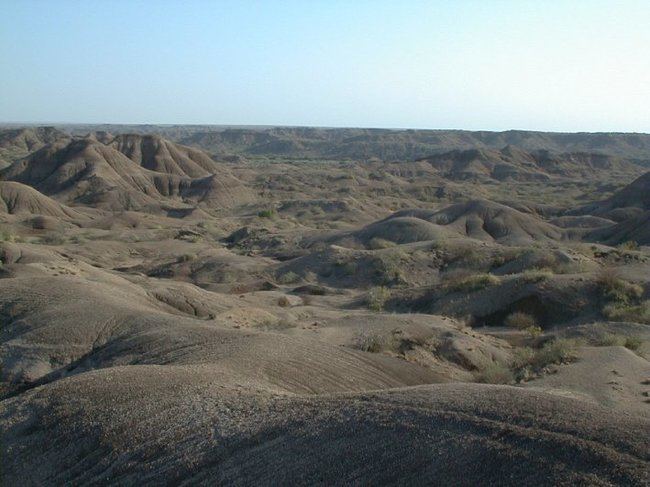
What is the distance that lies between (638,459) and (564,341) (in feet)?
29.8

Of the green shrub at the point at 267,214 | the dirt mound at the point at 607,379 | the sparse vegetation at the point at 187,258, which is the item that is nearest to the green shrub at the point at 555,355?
the dirt mound at the point at 607,379

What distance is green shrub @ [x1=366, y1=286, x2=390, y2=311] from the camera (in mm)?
21375

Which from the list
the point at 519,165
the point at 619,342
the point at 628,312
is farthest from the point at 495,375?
the point at 519,165

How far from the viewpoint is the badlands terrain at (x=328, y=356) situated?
6.02 meters

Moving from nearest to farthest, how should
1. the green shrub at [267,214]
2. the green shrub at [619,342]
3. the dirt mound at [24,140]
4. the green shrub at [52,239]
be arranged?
the green shrub at [619,342]
the green shrub at [52,239]
the green shrub at [267,214]
the dirt mound at [24,140]

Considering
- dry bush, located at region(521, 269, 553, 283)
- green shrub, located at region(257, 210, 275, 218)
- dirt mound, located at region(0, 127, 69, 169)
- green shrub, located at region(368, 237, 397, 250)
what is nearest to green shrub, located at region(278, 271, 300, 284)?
green shrub, located at region(368, 237, 397, 250)

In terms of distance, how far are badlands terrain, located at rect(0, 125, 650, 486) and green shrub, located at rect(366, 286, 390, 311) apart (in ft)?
0.23

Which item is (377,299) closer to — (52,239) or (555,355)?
(555,355)

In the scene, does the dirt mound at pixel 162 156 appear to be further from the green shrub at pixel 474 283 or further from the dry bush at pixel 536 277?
the dry bush at pixel 536 277

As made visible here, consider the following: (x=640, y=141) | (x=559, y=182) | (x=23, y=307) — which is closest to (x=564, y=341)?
(x=23, y=307)

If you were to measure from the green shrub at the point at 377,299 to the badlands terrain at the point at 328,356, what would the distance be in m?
0.07

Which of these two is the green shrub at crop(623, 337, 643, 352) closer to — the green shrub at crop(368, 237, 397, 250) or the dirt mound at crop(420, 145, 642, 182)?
the green shrub at crop(368, 237, 397, 250)

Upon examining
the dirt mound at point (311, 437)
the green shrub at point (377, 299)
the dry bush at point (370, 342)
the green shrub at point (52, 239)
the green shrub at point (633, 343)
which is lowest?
the green shrub at point (52, 239)

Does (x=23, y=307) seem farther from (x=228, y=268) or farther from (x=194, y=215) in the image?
(x=194, y=215)
